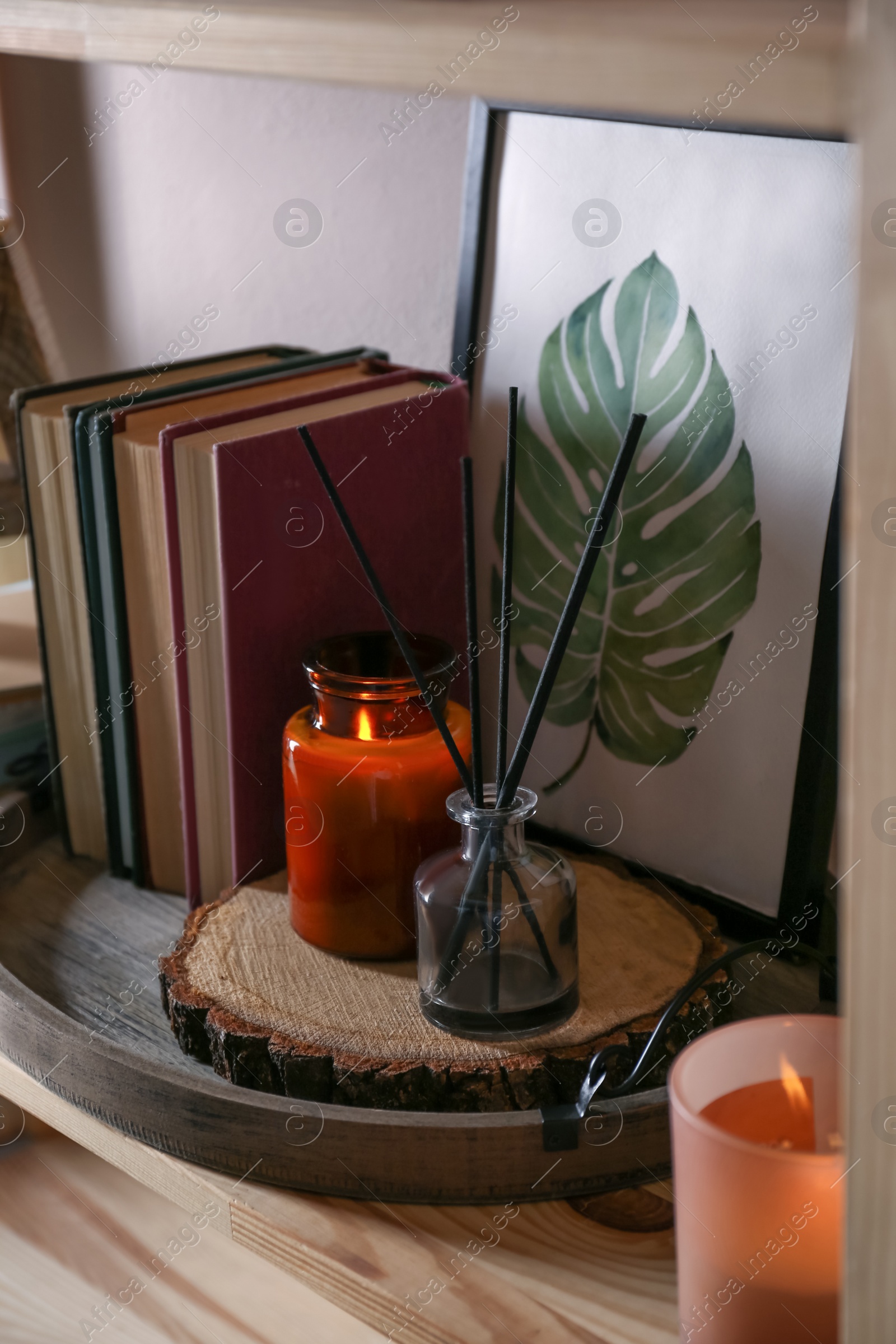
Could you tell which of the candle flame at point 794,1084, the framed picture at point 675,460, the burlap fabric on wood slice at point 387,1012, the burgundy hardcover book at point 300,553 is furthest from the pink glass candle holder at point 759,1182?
the burgundy hardcover book at point 300,553

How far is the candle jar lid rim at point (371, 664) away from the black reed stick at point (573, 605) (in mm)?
67

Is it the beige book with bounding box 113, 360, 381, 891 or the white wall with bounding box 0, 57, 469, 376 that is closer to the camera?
the beige book with bounding box 113, 360, 381, 891

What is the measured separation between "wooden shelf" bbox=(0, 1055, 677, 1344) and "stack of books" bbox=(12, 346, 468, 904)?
8.0 inches

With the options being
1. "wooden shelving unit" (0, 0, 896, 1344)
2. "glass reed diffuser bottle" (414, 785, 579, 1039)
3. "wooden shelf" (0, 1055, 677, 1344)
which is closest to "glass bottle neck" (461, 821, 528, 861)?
"glass reed diffuser bottle" (414, 785, 579, 1039)

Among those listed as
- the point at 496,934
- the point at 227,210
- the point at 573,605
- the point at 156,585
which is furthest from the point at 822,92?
the point at 227,210

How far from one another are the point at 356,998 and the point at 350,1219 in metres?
0.10

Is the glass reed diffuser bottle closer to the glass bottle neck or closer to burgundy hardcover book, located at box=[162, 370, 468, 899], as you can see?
the glass bottle neck

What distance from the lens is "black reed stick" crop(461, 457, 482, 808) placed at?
0.47 metres

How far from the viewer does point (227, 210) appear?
958mm

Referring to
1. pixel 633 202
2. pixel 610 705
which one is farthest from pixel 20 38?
pixel 610 705

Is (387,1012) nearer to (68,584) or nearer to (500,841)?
(500,841)

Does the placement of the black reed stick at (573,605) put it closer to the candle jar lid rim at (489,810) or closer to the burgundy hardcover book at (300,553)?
the candle jar lid rim at (489,810)

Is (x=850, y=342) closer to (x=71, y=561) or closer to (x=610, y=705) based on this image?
(x=610, y=705)

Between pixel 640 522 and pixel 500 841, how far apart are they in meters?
0.21
